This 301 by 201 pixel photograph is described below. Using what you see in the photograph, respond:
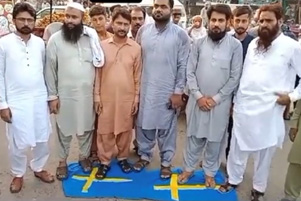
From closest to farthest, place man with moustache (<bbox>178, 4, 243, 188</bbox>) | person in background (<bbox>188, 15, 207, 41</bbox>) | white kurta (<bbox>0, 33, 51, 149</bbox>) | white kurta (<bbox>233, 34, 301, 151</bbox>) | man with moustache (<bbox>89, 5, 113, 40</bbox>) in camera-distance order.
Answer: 1. white kurta (<bbox>233, 34, 301, 151</bbox>)
2. white kurta (<bbox>0, 33, 51, 149</bbox>)
3. man with moustache (<bbox>178, 4, 243, 188</bbox>)
4. man with moustache (<bbox>89, 5, 113, 40</bbox>)
5. person in background (<bbox>188, 15, 207, 41</bbox>)

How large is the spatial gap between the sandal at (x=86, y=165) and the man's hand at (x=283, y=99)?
6.32ft

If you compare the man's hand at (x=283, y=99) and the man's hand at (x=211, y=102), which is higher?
the man's hand at (x=283, y=99)

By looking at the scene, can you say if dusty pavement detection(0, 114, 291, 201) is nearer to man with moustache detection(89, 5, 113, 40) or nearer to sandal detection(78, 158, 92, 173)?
sandal detection(78, 158, 92, 173)

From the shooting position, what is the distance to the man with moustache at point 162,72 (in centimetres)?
388

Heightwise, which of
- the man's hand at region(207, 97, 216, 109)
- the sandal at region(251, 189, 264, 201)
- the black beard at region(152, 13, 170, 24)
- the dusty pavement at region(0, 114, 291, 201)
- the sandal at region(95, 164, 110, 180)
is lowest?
the dusty pavement at region(0, 114, 291, 201)

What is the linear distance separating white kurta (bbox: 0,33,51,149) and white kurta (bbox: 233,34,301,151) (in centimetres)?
174

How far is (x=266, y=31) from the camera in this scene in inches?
135

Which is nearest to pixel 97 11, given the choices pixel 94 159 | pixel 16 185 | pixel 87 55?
pixel 87 55

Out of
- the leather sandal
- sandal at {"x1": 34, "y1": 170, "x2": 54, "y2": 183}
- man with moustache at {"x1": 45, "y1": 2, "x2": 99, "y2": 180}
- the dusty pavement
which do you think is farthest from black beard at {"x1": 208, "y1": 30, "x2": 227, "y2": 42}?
the leather sandal

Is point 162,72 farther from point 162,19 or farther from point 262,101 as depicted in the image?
point 262,101

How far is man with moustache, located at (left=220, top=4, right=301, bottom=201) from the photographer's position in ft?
11.1

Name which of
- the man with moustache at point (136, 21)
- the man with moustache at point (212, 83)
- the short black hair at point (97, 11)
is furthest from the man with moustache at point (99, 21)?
the man with moustache at point (212, 83)

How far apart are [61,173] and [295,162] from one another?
2.13m

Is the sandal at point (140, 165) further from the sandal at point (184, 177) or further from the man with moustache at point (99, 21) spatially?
the man with moustache at point (99, 21)
